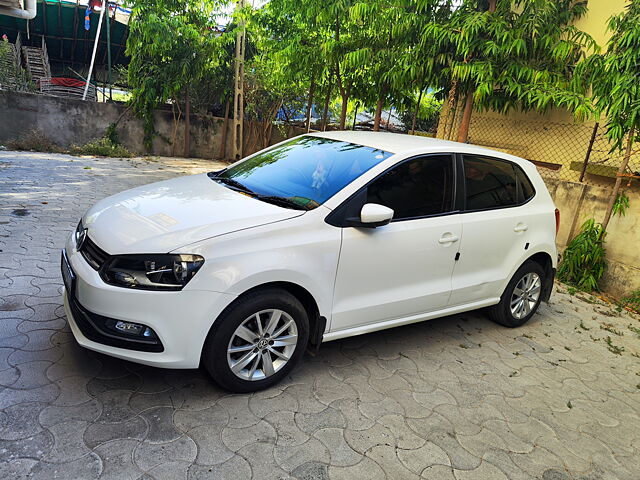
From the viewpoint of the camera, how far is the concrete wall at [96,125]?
11602 mm

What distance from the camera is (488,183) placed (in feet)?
12.6

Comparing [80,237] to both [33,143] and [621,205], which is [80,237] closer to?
[621,205]

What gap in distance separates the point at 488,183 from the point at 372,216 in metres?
1.44

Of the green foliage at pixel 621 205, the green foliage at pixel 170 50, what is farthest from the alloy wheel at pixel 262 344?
the green foliage at pixel 170 50

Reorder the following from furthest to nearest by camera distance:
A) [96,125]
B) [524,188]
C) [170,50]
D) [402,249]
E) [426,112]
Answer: [96,125] < [170,50] < [426,112] < [524,188] < [402,249]

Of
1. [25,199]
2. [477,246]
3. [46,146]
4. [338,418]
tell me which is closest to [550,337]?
[477,246]

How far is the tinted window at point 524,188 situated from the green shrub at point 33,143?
36.4 ft

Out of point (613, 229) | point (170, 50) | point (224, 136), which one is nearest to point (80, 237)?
point (613, 229)

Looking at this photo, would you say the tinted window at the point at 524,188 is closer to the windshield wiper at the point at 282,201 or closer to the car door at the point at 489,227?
the car door at the point at 489,227

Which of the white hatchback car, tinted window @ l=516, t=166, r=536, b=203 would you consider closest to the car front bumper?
the white hatchback car

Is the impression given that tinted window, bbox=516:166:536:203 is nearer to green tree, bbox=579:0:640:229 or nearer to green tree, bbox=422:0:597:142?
green tree, bbox=579:0:640:229

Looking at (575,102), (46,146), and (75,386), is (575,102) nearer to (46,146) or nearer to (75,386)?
(75,386)

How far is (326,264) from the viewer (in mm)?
2883

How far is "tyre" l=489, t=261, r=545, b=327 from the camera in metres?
4.16
